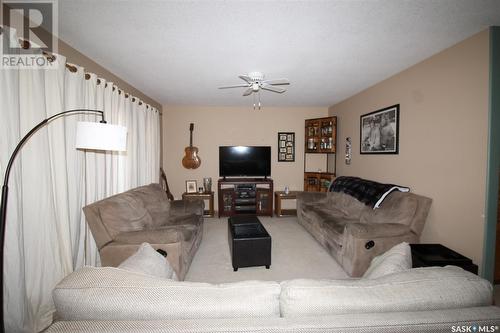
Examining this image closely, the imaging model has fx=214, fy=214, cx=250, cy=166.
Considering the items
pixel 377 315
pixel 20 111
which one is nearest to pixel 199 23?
pixel 20 111

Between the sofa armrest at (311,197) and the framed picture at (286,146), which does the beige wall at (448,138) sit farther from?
the framed picture at (286,146)

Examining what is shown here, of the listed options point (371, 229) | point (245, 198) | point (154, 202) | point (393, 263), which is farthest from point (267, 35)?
point (245, 198)

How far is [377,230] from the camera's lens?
246 centimetres

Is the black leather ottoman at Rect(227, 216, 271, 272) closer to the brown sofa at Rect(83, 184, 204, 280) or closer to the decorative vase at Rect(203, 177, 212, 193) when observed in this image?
the brown sofa at Rect(83, 184, 204, 280)

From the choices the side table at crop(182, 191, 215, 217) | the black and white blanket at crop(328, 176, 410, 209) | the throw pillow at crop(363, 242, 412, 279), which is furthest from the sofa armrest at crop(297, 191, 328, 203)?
the throw pillow at crop(363, 242, 412, 279)

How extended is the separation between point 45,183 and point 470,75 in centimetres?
422

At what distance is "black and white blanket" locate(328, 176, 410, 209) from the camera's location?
2.99m

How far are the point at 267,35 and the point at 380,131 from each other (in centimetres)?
255

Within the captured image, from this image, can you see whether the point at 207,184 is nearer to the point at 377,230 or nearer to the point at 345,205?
the point at 345,205

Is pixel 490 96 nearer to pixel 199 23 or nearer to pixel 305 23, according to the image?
pixel 305 23

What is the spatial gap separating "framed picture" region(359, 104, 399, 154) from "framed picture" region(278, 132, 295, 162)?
177cm

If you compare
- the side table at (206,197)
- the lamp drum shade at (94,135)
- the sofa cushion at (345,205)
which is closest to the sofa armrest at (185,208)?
the side table at (206,197)

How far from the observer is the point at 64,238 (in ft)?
6.98

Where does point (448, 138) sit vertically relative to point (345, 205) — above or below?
above
